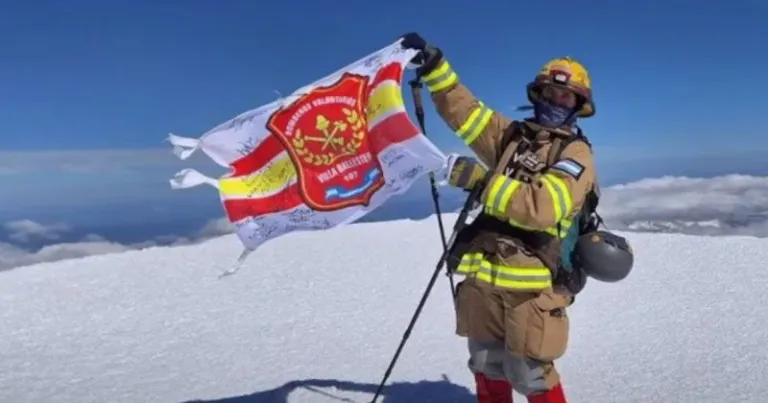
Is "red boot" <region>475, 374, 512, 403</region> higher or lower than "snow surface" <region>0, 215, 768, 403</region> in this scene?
lower

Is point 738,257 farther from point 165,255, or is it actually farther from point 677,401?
point 165,255

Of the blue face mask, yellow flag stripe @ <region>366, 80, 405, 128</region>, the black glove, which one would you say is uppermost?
the black glove

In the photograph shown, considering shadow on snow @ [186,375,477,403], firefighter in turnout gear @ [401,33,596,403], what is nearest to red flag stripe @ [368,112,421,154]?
firefighter in turnout gear @ [401,33,596,403]

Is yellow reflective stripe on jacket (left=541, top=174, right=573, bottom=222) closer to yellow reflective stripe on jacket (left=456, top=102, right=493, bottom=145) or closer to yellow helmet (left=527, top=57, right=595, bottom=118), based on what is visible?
yellow helmet (left=527, top=57, right=595, bottom=118)

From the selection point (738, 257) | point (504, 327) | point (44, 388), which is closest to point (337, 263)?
point (44, 388)

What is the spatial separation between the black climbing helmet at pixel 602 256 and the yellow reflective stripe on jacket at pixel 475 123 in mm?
771

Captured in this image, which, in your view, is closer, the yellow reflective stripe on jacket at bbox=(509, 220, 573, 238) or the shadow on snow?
the yellow reflective stripe on jacket at bbox=(509, 220, 573, 238)

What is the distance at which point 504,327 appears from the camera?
410 centimetres

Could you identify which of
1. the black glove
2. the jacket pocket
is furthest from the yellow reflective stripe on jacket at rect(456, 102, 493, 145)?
the jacket pocket

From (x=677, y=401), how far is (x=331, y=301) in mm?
3454

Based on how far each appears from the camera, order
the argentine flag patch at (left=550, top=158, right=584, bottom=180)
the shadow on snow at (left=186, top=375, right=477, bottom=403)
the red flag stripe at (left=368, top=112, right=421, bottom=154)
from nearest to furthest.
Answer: the argentine flag patch at (left=550, top=158, right=584, bottom=180) < the red flag stripe at (left=368, top=112, right=421, bottom=154) < the shadow on snow at (left=186, top=375, right=477, bottom=403)

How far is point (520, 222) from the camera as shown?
3662 millimetres

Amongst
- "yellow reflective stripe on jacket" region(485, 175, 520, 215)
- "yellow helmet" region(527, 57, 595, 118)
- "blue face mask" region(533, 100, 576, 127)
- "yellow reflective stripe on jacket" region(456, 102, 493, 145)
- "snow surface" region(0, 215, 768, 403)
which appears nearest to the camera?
"yellow reflective stripe on jacket" region(485, 175, 520, 215)

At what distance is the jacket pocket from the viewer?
3982 millimetres
